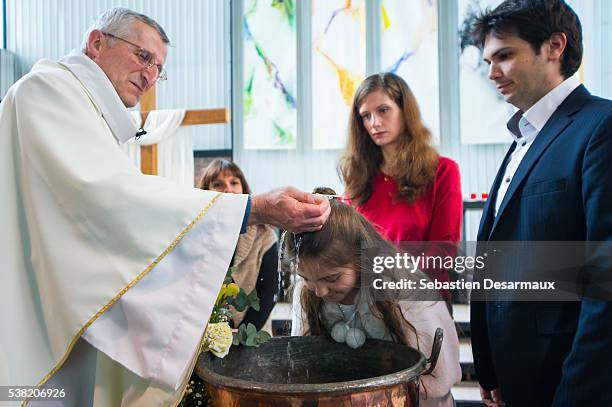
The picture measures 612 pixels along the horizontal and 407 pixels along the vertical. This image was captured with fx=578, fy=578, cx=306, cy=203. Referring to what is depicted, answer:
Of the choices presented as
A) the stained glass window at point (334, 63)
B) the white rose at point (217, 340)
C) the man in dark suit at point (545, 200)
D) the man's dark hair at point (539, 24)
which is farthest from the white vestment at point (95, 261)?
the stained glass window at point (334, 63)

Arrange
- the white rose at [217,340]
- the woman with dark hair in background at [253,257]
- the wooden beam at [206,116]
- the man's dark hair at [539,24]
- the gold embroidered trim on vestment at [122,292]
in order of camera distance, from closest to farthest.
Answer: the gold embroidered trim on vestment at [122,292] → the white rose at [217,340] → the man's dark hair at [539,24] → the woman with dark hair in background at [253,257] → the wooden beam at [206,116]

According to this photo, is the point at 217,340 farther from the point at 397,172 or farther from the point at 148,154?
the point at 148,154

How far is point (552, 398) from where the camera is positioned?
1.46 m

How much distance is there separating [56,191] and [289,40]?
220 inches

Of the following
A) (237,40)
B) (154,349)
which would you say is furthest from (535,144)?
(237,40)

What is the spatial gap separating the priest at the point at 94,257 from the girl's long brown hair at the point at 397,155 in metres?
0.85

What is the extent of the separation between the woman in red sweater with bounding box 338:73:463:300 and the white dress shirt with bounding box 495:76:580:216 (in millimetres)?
451

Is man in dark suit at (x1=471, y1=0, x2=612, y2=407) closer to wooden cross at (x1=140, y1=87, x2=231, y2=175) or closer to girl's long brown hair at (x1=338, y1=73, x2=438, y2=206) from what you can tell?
girl's long brown hair at (x1=338, y1=73, x2=438, y2=206)

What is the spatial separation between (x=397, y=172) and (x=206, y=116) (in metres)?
2.45

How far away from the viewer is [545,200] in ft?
4.78

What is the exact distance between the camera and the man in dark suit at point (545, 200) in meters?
1.32

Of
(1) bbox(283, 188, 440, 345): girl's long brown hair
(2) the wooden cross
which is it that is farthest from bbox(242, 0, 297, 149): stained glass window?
(1) bbox(283, 188, 440, 345): girl's long brown hair

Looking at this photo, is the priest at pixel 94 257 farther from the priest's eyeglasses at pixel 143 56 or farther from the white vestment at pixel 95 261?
the priest's eyeglasses at pixel 143 56

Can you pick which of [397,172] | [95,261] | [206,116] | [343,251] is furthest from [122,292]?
[206,116]
